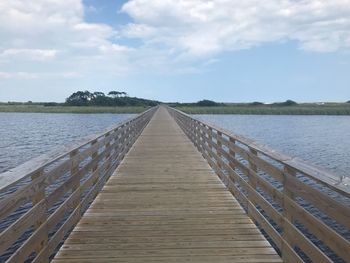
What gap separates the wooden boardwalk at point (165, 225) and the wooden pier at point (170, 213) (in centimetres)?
1

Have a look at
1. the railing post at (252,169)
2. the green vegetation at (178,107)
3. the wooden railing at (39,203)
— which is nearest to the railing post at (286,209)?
the railing post at (252,169)

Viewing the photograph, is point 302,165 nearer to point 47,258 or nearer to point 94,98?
point 47,258

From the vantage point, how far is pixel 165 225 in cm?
569

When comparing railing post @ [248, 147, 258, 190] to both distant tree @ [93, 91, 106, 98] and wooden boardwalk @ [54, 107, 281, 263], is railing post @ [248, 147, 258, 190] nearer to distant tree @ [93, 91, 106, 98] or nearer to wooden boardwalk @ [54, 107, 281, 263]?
wooden boardwalk @ [54, 107, 281, 263]

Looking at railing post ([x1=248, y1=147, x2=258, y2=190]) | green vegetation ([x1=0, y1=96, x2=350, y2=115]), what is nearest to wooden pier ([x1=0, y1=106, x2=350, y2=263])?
railing post ([x1=248, y1=147, x2=258, y2=190])

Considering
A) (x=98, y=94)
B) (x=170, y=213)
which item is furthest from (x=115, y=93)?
(x=170, y=213)

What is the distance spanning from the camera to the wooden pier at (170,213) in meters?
3.44

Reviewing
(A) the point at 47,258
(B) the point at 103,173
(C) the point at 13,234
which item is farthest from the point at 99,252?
(B) the point at 103,173

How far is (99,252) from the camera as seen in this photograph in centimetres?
470

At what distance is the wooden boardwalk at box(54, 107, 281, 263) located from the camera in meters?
4.64

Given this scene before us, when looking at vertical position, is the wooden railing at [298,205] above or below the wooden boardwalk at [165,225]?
above

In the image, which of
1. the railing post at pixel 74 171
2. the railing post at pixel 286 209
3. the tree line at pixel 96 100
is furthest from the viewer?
the tree line at pixel 96 100

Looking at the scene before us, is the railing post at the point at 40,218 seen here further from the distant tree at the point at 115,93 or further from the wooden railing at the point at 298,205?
the distant tree at the point at 115,93

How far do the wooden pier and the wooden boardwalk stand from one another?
0.01 m
